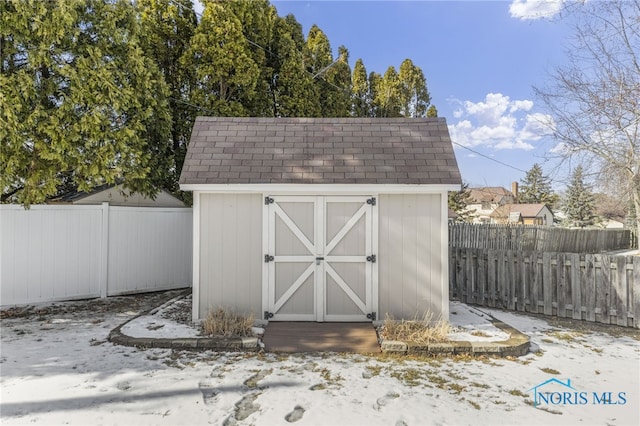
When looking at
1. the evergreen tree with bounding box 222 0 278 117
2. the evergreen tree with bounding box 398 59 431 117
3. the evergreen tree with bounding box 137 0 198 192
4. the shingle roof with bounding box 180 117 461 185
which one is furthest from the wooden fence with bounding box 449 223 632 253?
the evergreen tree with bounding box 137 0 198 192

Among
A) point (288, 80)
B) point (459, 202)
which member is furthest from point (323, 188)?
point (459, 202)

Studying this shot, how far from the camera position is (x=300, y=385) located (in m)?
3.68

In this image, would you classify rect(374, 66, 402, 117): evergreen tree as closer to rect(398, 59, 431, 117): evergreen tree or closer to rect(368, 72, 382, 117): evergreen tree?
rect(368, 72, 382, 117): evergreen tree

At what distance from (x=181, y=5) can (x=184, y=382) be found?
10.6m

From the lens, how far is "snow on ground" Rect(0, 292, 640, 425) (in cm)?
310

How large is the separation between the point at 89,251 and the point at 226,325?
4.35 meters

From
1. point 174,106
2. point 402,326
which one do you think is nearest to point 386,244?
point 402,326

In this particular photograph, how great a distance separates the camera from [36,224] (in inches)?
274

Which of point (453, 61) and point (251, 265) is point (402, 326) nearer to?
point (251, 265)

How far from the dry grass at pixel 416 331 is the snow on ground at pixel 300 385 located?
0.38 meters

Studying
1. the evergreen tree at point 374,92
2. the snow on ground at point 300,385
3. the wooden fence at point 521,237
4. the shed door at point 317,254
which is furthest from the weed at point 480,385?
the evergreen tree at point 374,92

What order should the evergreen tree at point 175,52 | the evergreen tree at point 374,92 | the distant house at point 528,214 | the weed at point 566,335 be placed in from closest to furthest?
the weed at point 566,335, the evergreen tree at point 175,52, the evergreen tree at point 374,92, the distant house at point 528,214

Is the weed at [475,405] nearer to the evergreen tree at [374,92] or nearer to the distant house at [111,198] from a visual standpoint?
the distant house at [111,198]

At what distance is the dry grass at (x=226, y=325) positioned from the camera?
16.4 ft
